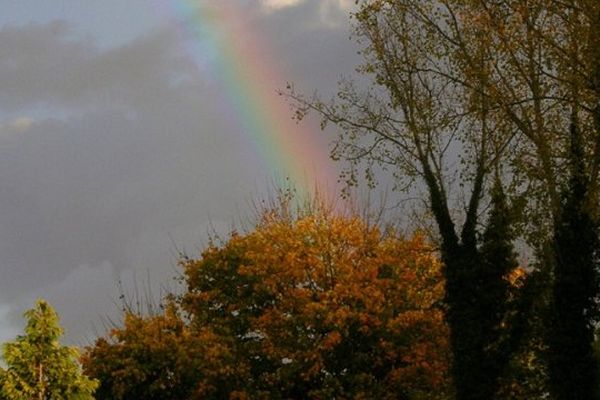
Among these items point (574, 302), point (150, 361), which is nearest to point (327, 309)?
point (150, 361)

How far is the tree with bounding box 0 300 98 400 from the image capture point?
98.9 ft

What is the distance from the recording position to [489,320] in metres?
26.4

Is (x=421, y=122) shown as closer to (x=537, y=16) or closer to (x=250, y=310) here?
(x=537, y=16)

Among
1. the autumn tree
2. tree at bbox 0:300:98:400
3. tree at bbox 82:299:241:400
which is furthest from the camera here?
tree at bbox 82:299:241:400

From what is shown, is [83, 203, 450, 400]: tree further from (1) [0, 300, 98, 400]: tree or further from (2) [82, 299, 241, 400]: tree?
(1) [0, 300, 98, 400]: tree

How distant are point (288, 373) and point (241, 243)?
586 cm

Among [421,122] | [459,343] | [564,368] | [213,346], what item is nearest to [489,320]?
[459,343]

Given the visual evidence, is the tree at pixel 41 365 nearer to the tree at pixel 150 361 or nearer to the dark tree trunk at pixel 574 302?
the tree at pixel 150 361

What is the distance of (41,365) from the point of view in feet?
99.6

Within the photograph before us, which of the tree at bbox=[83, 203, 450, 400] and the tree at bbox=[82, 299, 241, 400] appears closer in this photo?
the tree at bbox=[83, 203, 450, 400]

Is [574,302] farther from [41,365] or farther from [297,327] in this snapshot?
[41,365]

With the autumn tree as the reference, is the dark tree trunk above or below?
below

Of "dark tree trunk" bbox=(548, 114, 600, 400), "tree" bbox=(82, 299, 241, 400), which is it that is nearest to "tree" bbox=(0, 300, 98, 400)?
"tree" bbox=(82, 299, 241, 400)

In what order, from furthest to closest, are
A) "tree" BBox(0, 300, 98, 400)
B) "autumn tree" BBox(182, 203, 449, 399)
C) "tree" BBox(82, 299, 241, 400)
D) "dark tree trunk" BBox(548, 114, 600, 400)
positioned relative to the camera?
1. "tree" BBox(82, 299, 241, 400)
2. "autumn tree" BBox(182, 203, 449, 399)
3. "tree" BBox(0, 300, 98, 400)
4. "dark tree trunk" BBox(548, 114, 600, 400)
